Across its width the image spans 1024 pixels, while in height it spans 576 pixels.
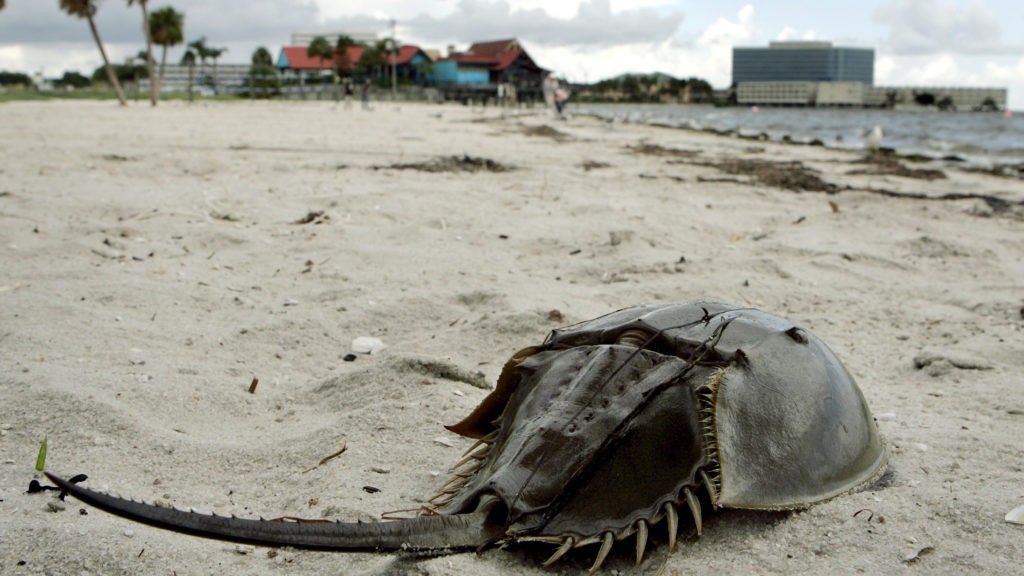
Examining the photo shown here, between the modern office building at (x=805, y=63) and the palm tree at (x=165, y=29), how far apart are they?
99.8 meters

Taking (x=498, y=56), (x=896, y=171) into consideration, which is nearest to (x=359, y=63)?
(x=498, y=56)

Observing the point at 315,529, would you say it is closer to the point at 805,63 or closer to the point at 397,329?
the point at 397,329

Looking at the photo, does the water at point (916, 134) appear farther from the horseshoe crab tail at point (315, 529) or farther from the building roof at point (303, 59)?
the building roof at point (303, 59)

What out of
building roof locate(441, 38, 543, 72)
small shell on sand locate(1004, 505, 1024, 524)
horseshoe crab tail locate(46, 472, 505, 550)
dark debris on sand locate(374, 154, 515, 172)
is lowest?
small shell on sand locate(1004, 505, 1024, 524)

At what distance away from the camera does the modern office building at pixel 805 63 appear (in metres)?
120

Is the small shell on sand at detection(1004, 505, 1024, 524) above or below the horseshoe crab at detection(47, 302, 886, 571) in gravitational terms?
below

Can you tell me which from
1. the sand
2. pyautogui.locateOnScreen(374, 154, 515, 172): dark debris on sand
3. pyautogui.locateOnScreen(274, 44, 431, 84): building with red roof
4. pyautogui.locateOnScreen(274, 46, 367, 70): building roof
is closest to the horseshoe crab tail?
the sand

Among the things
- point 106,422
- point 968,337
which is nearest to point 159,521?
point 106,422

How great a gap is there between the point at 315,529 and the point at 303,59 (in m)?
66.6

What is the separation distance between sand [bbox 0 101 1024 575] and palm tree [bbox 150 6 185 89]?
98.5 ft

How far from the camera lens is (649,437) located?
1516 mm

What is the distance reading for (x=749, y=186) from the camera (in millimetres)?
7367

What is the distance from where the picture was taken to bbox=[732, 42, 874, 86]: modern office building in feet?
395

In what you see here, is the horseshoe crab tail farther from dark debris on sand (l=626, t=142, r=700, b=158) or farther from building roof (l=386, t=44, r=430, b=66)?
building roof (l=386, t=44, r=430, b=66)
